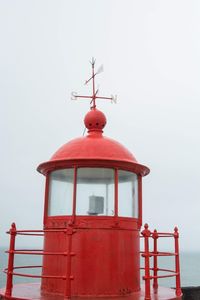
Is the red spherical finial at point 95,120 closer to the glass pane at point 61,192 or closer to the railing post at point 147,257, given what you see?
the glass pane at point 61,192

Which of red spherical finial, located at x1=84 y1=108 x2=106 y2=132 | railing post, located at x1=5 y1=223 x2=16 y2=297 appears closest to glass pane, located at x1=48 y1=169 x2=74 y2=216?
railing post, located at x1=5 y1=223 x2=16 y2=297

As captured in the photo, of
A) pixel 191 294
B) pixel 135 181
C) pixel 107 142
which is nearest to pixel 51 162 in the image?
pixel 107 142

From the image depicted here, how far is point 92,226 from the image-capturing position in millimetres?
7090

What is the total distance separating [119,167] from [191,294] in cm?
553

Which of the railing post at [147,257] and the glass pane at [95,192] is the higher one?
the glass pane at [95,192]

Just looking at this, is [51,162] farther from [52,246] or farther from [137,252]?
[137,252]

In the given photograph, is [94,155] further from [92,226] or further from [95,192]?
[92,226]

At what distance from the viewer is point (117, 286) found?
23.2 ft

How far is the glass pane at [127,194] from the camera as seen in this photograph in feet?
24.1

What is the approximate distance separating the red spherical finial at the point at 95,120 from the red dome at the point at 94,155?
19cm

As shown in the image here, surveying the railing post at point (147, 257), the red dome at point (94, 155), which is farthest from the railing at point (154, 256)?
the red dome at point (94, 155)

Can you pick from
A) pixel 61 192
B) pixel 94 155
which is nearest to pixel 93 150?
pixel 94 155

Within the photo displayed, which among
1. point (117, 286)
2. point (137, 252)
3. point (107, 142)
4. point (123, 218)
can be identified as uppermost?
point (107, 142)

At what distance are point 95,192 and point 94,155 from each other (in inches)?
28.3
